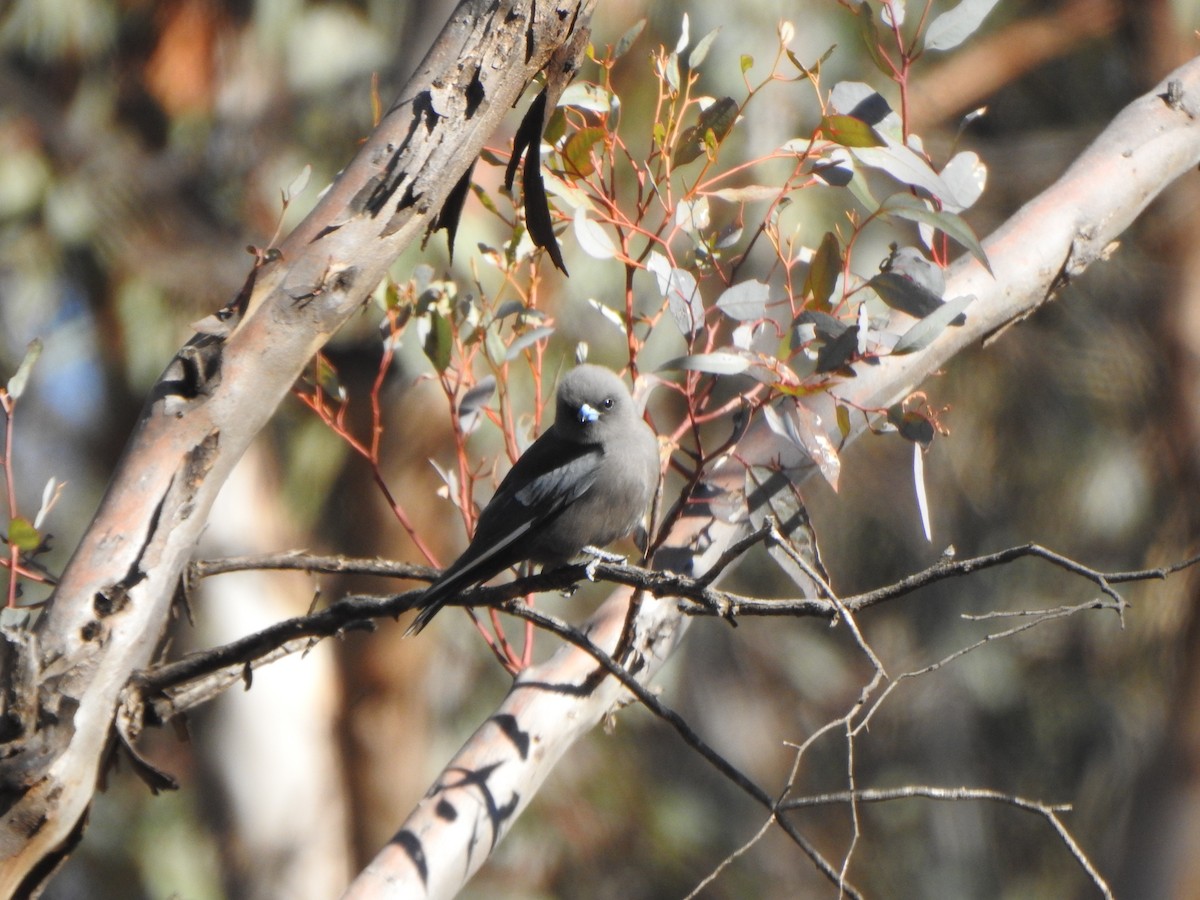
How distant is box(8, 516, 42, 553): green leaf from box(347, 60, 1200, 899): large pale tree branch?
681 mm

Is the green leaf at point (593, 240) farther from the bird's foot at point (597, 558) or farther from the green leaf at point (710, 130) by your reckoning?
the bird's foot at point (597, 558)

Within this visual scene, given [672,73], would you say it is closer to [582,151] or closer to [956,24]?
[582,151]

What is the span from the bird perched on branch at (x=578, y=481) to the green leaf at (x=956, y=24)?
0.83 m

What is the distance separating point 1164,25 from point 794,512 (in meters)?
4.28

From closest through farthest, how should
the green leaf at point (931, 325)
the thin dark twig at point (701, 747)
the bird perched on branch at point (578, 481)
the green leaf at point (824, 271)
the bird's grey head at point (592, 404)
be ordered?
the thin dark twig at point (701, 747) → the green leaf at point (931, 325) → the green leaf at point (824, 271) → the bird perched on branch at point (578, 481) → the bird's grey head at point (592, 404)

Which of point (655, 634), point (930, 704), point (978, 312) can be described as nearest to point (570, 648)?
point (655, 634)

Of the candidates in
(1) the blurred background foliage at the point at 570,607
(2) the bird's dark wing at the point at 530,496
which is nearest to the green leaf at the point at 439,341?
(2) the bird's dark wing at the point at 530,496

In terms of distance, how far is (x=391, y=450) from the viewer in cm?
439

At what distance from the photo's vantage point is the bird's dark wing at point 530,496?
2.03m

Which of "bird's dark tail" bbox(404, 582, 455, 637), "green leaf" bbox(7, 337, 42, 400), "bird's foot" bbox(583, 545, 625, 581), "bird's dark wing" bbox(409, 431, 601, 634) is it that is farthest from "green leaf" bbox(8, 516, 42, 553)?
"bird's foot" bbox(583, 545, 625, 581)

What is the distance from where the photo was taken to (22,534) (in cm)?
160

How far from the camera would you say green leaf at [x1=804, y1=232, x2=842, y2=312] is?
64.0 inches

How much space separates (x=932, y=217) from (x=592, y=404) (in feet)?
3.11

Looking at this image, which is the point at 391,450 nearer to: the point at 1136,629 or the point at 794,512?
the point at 794,512
